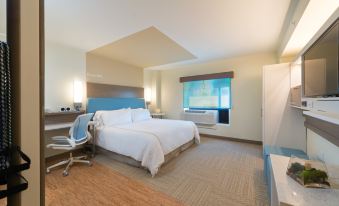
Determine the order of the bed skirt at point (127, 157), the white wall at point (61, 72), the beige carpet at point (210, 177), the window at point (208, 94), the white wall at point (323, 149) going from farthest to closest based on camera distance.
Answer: the window at point (208, 94), the white wall at point (61, 72), the bed skirt at point (127, 157), the beige carpet at point (210, 177), the white wall at point (323, 149)

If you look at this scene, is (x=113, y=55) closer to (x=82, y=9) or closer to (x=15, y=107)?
(x=82, y=9)

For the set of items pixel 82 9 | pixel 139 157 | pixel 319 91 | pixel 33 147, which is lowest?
pixel 139 157

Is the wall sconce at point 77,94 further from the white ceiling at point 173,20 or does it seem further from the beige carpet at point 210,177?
the beige carpet at point 210,177

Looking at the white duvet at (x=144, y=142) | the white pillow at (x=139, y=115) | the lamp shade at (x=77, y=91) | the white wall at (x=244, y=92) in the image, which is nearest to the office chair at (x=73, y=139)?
the white duvet at (x=144, y=142)

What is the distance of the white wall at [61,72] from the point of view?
2836 millimetres

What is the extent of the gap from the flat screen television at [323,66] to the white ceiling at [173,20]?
901mm

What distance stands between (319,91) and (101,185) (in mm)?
2659

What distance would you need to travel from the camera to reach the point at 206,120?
4.52m

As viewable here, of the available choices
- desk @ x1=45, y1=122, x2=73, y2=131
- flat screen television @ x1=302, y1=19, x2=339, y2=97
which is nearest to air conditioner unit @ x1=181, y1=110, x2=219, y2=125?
flat screen television @ x1=302, y1=19, x2=339, y2=97

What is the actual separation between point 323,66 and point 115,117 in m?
3.39

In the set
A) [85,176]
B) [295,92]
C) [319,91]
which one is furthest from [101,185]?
[295,92]

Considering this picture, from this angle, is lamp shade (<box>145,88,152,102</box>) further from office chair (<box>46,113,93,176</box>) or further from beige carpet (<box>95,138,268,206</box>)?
office chair (<box>46,113,93,176</box>)

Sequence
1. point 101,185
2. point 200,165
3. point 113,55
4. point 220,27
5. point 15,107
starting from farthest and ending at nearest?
1. point 113,55
2. point 200,165
3. point 220,27
4. point 101,185
5. point 15,107

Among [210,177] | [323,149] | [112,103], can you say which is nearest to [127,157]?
[210,177]
